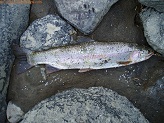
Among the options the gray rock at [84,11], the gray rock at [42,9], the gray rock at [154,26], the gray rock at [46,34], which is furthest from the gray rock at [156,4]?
the gray rock at [42,9]

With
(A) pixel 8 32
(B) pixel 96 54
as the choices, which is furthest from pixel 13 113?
(B) pixel 96 54

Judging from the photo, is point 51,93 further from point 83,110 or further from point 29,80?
point 83,110

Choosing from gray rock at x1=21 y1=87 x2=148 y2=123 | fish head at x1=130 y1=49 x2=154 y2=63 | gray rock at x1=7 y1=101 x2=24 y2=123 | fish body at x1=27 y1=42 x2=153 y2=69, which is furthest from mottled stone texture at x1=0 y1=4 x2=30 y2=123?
fish head at x1=130 y1=49 x2=154 y2=63

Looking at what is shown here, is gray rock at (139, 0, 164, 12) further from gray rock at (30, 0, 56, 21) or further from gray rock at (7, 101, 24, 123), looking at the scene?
gray rock at (7, 101, 24, 123)

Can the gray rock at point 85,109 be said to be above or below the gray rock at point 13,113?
above

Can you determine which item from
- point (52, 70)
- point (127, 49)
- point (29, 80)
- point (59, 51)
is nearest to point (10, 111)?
point (29, 80)

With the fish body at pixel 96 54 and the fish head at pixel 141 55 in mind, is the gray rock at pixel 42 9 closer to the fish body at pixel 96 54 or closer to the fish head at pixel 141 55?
the fish body at pixel 96 54

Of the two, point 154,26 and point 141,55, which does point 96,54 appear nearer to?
point 141,55
